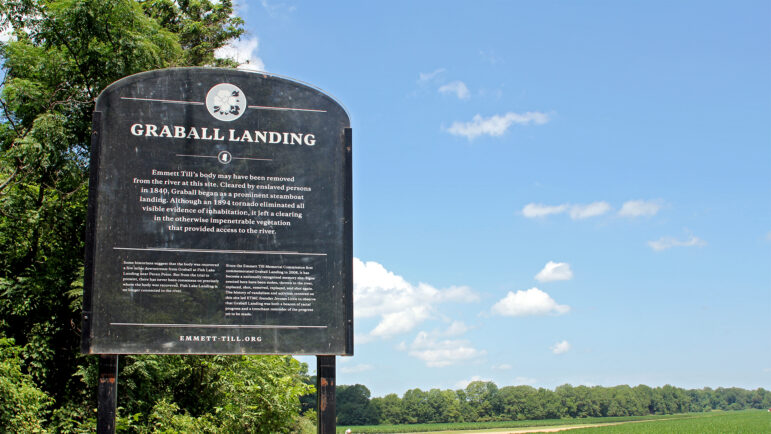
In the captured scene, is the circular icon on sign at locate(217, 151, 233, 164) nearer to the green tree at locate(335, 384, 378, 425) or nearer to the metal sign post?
the metal sign post

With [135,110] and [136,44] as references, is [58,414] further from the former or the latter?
[135,110]

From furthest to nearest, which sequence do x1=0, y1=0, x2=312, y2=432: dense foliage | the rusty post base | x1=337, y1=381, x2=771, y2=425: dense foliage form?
x1=337, y1=381, x2=771, y2=425: dense foliage, x1=0, y1=0, x2=312, y2=432: dense foliage, the rusty post base

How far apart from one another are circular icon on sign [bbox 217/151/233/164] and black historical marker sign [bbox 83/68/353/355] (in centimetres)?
1

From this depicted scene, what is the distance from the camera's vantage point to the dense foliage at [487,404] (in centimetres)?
11850

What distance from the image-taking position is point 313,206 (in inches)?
280

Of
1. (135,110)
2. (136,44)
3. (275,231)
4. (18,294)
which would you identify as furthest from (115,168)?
(18,294)

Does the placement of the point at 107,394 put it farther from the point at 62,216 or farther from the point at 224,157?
the point at 62,216

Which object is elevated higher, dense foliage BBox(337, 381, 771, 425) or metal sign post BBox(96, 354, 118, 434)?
metal sign post BBox(96, 354, 118, 434)

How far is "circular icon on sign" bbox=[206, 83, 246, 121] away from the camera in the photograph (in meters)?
7.16

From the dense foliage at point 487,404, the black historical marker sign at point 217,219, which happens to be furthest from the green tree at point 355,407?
the black historical marker sign at point 217,219

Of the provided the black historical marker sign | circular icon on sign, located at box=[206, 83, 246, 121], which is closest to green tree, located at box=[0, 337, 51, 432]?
the black historical marker sign

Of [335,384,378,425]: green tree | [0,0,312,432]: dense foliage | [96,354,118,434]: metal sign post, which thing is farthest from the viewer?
[335,384,378,425]: green tree

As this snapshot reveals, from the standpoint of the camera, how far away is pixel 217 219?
6.84 m

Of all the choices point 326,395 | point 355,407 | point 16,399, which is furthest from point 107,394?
point 355,407
